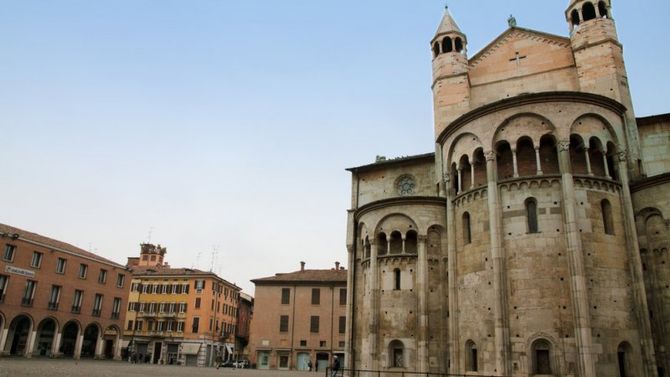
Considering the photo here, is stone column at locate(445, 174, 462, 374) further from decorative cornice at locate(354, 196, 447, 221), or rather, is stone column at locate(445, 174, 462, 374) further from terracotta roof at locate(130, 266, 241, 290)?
terracotta roof at locate(130, 266, 241, 290)

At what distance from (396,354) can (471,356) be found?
4.52m

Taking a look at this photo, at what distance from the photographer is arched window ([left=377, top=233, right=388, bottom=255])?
2577 centimetres

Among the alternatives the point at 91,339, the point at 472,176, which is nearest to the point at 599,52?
the point at 472,176

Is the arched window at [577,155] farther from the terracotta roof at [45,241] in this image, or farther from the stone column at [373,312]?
the terracotta roof at [45,241]

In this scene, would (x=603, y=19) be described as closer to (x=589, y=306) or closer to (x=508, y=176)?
(x=508, y=176)

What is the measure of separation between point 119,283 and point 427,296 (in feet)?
115

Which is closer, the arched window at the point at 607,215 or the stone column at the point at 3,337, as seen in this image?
the arched window at the point at 607,215

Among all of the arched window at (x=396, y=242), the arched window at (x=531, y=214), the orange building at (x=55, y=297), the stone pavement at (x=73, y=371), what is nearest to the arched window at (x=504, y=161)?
the arched window at (x=531, y=214)

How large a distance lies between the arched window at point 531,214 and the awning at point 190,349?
4208 cm

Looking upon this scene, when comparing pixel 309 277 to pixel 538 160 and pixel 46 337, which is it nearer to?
pixel 46 337

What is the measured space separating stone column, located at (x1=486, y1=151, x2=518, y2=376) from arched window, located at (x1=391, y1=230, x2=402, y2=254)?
20.6 ft

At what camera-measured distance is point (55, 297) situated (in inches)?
1578

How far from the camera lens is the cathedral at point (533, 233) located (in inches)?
707

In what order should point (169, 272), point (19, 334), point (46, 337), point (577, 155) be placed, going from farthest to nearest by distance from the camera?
point (169, 272), point (46, 337), point (19, 334), point (577, 155)
